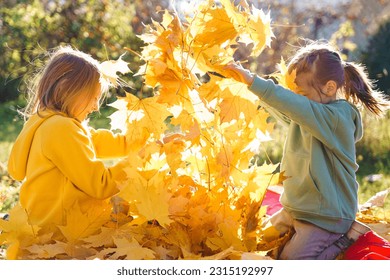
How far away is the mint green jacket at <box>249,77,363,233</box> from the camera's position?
2.63 m

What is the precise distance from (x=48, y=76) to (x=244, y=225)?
1.01 m

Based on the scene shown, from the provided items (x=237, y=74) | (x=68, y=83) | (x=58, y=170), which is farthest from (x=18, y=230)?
(x=237, y=74)

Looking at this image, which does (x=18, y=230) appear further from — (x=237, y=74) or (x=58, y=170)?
(x=237, y=74)

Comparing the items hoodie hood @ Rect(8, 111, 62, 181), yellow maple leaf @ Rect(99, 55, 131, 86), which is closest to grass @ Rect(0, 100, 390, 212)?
hoodie hood @ Rect(8, 111, 62, 181)

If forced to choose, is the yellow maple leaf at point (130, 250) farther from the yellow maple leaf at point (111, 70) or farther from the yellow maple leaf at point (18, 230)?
the yellow maple leaf at point (111, 70)

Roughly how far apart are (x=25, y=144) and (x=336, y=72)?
1.34m

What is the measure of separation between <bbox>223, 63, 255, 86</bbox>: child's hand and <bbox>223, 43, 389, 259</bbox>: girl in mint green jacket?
0.15 m

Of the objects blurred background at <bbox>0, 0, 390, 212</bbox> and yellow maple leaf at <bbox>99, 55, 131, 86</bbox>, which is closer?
yellow maple leaf at <bbox>99, 55, 131, 86</bbox>

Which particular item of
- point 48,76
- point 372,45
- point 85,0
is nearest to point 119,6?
point 85,0

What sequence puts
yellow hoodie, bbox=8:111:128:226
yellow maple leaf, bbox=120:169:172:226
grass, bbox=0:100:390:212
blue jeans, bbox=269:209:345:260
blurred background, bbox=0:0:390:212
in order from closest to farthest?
yellow maple leaf, bbox=120:169:172:226 → yellow hoodie, bbox=8:111:128:226 → blue jeans, bbox=269:209:345:260 → grass, bbox=0:100:390:212 → blurred background, bbox=0:0:390:212

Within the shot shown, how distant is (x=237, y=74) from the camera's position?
2439 mm

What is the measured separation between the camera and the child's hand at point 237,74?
243 cm

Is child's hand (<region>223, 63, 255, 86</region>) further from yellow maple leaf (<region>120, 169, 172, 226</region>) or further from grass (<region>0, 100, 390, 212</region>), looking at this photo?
grass (<region>0, 100, 390, 212</region>)
